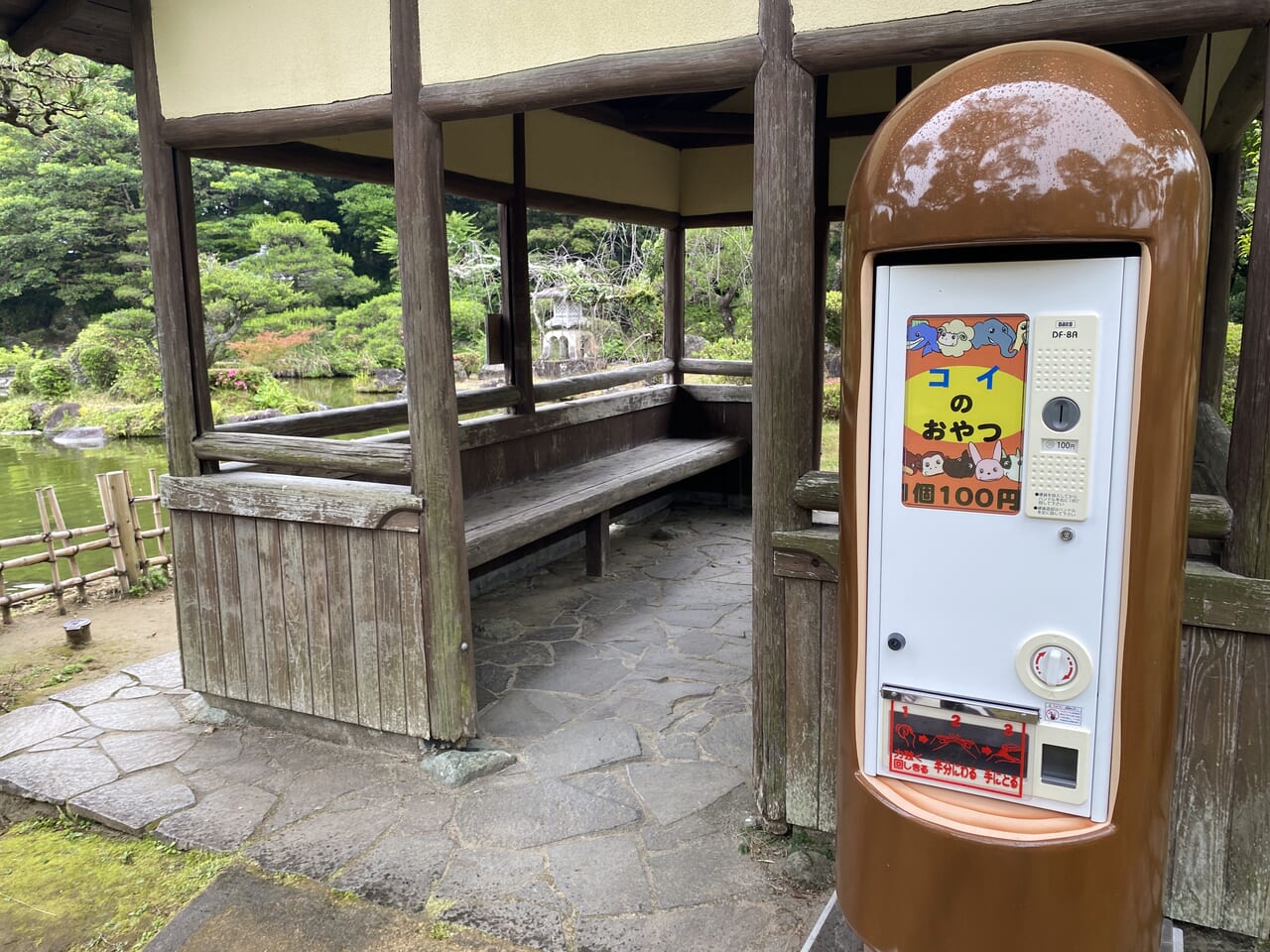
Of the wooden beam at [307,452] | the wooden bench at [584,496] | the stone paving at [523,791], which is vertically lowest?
the stone paving at [523,791]

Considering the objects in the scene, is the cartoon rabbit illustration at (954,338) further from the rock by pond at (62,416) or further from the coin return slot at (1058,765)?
the rock by pond at (62,416)

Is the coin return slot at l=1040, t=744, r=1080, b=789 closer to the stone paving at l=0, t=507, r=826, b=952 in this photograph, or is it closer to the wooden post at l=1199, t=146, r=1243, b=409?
the stone paving at l=0, t=507, r=826, b=952

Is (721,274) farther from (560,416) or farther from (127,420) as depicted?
(127,420)

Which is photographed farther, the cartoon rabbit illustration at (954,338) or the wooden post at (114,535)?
the wooden post at (114,535)

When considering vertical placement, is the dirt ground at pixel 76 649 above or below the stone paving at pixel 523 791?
below

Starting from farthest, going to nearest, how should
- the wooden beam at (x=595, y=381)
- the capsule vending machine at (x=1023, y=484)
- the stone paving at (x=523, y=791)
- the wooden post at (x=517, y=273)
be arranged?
the wooden beam at (x=595, y=381) < the wooden post at (x=517, y=273) < the stone paving at (x=523, y=791) < the capsule vending machine at (x=1023, y=484)

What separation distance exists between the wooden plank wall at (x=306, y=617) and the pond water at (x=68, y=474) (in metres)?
5.21

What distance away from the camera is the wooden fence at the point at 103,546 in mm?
6094

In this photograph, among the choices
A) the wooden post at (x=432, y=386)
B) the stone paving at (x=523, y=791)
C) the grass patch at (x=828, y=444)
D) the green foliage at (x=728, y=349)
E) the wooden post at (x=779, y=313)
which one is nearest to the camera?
the wooden post at (x=779, y=313)

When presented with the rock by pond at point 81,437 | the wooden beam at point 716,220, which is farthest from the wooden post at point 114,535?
the rock by pond at point 81,437

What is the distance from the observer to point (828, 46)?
2.69 m

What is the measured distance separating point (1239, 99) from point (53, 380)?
70.4 feet

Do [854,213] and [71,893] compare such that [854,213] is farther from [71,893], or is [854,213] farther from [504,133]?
[504,133]

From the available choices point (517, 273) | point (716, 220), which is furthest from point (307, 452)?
point (716, 220)
